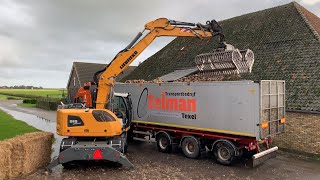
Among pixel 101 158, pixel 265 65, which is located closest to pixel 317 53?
pixel 265 65

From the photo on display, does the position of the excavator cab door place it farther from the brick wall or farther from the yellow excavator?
the brick wall

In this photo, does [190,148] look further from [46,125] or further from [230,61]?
[46,125]

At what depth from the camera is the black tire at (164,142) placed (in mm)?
13320

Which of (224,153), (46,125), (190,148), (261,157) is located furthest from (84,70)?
(261,157)

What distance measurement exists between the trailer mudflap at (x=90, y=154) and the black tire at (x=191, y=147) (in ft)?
10.4

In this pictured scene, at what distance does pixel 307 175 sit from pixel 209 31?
6.93 metres

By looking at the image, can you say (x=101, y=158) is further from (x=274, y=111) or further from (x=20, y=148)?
(x=274, y=111)

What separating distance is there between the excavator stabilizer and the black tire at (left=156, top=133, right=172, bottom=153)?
140 inches

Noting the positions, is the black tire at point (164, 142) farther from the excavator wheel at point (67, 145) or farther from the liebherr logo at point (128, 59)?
the excavator wheel at point (67, 145)

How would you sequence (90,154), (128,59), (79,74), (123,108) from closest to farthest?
1. (90,154)
2. (128,59)
3. (123,108)
4. (79,74)

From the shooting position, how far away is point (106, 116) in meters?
11.0

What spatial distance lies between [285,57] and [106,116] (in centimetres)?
1117

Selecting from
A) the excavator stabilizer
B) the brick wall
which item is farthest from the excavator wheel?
the brick wall

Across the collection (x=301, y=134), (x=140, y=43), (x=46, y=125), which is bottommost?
(x=46, y=125)
